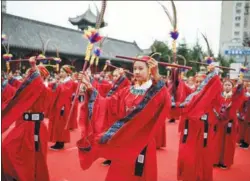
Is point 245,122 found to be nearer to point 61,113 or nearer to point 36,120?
point 61,113

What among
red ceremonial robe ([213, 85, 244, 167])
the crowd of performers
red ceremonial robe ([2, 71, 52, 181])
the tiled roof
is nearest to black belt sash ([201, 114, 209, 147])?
the crowd of performers

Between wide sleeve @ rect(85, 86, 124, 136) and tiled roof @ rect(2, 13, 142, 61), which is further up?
tiled roof @ rect(2, 13, 142, 61)

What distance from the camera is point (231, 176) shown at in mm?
4438

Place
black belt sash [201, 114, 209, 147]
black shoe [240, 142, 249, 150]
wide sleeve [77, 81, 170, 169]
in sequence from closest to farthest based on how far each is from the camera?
wide sleeve [77, 81, 170, 169] → black belt sash [201, 114, 209, 147] → black shoe [240, 142, 249, 150]

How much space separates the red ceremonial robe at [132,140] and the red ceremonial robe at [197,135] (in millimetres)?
1256

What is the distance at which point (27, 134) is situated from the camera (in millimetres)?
3455

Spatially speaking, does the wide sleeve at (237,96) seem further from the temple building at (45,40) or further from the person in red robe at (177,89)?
the temple building at (45,40)

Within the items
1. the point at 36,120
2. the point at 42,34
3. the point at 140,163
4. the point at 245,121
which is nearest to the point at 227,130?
the point at 245,121

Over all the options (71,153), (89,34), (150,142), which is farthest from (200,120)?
(71,153)

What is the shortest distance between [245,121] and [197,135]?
3555mm

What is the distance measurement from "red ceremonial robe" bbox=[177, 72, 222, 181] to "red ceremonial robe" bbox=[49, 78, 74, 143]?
9.13 feet

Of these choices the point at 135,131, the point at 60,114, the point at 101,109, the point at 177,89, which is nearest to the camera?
the point at 135,131

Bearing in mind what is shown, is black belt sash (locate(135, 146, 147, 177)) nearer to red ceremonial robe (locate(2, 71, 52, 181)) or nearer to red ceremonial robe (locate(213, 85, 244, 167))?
red ceremonial robe (locate(2, 71, 52, 181))

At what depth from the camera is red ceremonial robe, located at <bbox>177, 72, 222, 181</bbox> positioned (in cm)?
373
